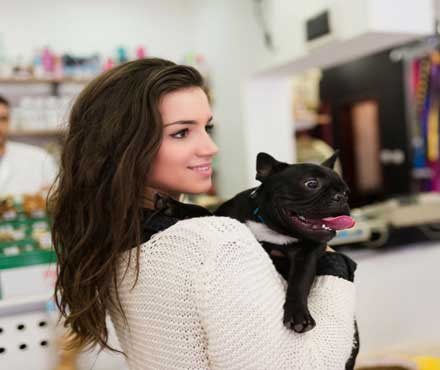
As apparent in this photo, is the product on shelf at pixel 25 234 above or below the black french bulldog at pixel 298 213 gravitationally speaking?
below

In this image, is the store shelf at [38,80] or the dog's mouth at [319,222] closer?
the dog's mouth at [319,222]

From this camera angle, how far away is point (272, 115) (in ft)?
15.0

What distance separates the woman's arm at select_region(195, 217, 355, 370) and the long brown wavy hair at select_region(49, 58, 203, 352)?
0.17 metres

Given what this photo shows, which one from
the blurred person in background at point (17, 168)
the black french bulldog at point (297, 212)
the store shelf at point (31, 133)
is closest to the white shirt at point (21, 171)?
the blurred person in background at point (17, 168)

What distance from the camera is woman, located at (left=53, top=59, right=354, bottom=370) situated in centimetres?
90

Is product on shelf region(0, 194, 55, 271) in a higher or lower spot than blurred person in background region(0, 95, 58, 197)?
lower

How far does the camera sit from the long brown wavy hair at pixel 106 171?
990 mm

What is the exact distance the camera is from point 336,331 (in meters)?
0.98

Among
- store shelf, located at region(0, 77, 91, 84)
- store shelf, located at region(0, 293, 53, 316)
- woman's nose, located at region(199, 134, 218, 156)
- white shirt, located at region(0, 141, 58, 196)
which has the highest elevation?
store shelf, located at region(0, 77, 91, 84)

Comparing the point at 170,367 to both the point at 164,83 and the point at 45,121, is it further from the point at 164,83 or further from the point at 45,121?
the point at 45,121

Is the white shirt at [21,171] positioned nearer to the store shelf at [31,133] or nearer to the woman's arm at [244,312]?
the store shelf at [31,133]

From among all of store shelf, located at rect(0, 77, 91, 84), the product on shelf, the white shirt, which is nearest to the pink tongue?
the product on shelf

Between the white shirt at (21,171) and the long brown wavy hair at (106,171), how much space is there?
2342 millimetres

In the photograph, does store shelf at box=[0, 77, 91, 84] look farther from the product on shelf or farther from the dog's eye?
the dog's eye
